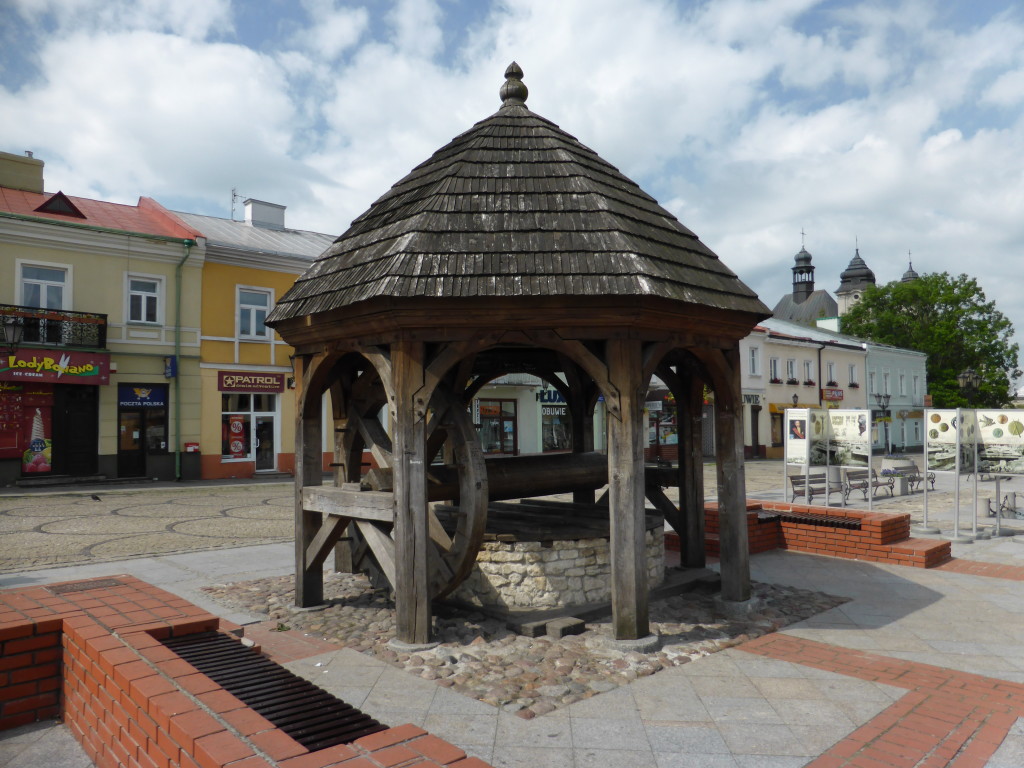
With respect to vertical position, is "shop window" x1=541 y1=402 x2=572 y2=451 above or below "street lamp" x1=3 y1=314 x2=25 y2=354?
below

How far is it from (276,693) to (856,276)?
95719mm

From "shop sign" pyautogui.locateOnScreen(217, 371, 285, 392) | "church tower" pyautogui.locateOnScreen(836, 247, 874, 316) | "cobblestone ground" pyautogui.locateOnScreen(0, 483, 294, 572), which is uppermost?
"church tower" pyautogui.locateOnScreen(836, 247, 874, 316)

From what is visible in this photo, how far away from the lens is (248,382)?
76.7ft

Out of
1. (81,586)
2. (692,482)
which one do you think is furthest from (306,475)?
(692,482)

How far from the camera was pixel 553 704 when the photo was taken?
439cm

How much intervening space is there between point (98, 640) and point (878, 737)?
158 inches

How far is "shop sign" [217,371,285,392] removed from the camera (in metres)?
22.9

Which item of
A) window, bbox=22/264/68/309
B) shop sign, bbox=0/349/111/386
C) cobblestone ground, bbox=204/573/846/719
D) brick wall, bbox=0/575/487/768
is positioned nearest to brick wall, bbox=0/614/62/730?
brick wall, bbox=0/575/487/768

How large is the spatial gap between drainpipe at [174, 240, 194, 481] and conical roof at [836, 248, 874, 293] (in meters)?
82.4

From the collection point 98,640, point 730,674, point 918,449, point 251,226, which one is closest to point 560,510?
point 730,674

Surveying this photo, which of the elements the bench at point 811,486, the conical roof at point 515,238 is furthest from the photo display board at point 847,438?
the conical roof at point 515,238

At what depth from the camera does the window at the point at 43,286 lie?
790 inches

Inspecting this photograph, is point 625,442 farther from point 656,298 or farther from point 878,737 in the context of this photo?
point 878,737

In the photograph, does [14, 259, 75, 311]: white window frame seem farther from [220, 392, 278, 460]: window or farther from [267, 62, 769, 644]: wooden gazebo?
[267, 62, 769, 644]: wooden gazebo
